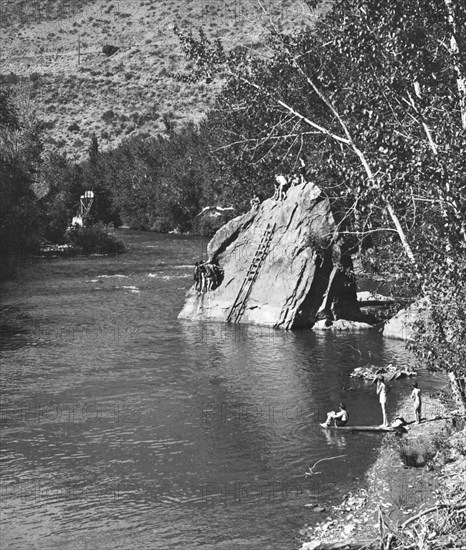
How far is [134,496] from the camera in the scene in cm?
2528

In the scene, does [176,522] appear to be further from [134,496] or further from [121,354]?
[121,354]

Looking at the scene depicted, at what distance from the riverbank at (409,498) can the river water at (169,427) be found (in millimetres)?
694

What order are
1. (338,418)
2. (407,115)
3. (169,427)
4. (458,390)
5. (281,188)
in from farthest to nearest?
(281,188)
(169,427)
(338,418)
(407,115)
(458,390)

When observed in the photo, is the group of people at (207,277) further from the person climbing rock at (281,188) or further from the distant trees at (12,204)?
the distant trees at (12,204)

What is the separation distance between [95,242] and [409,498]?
68245 millimetres

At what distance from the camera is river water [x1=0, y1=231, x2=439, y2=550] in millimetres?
23453

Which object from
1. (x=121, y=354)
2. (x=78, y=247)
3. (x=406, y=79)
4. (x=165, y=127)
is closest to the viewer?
(x=406, y=79)

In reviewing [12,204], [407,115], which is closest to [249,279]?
[12,204]

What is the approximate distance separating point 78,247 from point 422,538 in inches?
2956

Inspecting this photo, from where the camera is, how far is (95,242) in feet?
292

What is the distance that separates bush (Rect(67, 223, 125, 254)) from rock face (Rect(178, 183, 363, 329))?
120 feet

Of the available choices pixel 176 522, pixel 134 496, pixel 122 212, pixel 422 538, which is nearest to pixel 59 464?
pixel 134 496

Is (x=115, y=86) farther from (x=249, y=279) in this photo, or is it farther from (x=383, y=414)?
(x=383, y=414)

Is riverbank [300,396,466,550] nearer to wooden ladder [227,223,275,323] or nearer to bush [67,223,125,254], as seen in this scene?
wooden ladder [227,223,275,323]
